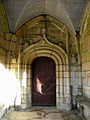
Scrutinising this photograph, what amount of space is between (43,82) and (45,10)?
245cm

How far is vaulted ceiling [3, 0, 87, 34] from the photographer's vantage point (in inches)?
170

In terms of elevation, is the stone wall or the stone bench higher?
the stone wall

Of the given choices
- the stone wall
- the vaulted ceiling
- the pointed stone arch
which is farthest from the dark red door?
the vaulted ceiling

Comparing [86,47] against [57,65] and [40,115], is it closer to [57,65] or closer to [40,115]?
[57,65]

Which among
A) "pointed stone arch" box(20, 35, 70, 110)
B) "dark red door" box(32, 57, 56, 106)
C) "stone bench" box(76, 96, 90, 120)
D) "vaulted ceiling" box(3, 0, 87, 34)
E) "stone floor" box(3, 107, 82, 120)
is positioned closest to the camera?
"stone bench" box(76, 96, 90, 120)

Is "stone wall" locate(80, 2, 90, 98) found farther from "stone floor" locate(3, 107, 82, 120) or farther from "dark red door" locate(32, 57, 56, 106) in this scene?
"dark red door" locate(32, 57, 56, 106)

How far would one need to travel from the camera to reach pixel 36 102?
208 inches

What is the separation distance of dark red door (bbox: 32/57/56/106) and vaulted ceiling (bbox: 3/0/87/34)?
1425 millimetres

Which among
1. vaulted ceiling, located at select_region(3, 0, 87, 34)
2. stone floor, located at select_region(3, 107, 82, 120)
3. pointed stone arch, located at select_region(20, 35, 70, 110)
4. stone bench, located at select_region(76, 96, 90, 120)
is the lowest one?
stone floor, located at select_region(3, 107, 82, 120)

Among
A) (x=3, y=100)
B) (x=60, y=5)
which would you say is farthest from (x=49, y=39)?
(x=3, y=100)

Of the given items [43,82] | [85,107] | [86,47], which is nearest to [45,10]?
[86,47]

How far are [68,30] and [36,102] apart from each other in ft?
8.94

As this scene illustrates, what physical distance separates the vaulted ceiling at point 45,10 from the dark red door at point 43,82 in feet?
4.68

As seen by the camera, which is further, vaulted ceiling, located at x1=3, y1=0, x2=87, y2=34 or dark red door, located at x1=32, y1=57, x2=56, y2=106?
dark red door, located at x1=32, y1=57, x2=56, y2=106
